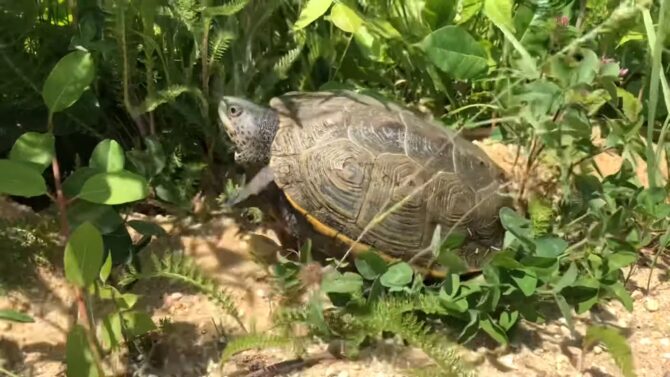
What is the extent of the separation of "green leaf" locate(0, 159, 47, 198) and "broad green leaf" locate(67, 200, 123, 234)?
114 millimetres

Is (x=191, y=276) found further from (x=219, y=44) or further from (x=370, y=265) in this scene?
(x=219, y=44)

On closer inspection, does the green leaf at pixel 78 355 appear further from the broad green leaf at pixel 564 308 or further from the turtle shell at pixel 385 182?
the broad green leaf at pixel 564 308

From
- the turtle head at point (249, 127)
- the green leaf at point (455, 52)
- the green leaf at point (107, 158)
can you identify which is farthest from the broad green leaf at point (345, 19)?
the green leaf at point (107, 158)

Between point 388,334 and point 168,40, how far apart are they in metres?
0.77

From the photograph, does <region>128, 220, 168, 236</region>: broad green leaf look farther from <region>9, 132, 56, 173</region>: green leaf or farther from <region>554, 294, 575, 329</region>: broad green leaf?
<region>554, 294, 575, 329</region>: broad green leaf

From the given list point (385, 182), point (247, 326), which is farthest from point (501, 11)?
point (247, 326)

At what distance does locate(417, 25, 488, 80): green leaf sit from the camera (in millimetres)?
1729

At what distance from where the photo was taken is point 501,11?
1.79 m

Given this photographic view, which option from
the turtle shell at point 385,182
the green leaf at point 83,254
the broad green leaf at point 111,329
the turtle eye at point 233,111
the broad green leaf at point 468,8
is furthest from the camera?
the broad green leaf at point 468,8

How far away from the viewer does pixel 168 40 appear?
1639mm

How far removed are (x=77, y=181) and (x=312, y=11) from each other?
2.25 ft

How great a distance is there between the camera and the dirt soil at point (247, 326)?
1397 mm

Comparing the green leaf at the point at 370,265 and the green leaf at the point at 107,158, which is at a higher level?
the green leaf at the point at 107,158

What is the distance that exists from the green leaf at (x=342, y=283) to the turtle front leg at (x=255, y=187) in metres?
0.30
